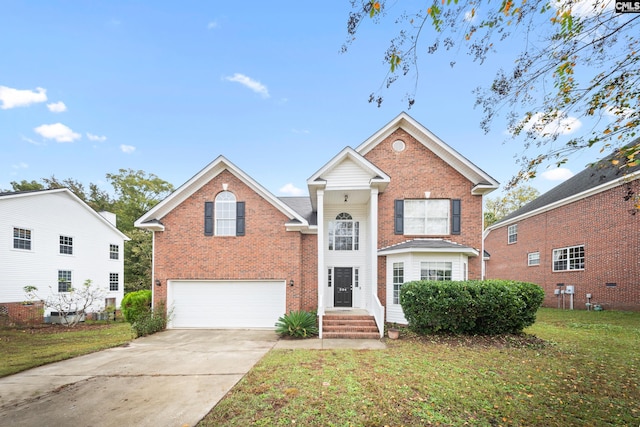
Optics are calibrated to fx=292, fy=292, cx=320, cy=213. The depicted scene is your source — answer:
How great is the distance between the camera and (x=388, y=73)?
3750 millimetres

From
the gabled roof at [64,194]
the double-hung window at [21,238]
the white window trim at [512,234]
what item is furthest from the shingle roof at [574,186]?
the double-hung window at [21,238]

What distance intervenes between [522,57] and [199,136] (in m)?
18.5

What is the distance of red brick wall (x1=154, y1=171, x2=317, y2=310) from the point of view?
39.4 feet

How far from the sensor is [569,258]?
17.4m

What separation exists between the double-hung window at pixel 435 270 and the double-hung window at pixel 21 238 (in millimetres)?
21156

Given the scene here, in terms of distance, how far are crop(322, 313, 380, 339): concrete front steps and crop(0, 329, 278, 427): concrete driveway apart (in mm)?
2287

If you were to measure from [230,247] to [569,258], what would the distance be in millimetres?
19395

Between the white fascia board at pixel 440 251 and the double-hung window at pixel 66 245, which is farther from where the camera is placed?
the double-hung window at pixel 66 245

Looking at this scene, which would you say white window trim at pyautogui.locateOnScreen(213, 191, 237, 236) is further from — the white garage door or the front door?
the front door

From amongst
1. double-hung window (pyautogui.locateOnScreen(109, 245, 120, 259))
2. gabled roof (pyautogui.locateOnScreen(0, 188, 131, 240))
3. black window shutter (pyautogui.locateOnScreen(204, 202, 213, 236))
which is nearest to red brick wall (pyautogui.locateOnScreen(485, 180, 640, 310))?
black window shutter (pyautogui.locateOnScreen(204, 202, 213, 236))

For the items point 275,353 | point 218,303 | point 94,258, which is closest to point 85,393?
point 275,353

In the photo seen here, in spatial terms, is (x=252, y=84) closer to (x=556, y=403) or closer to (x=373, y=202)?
(x=373, y=202)

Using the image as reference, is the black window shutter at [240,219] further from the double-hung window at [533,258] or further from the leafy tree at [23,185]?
the leafy tree at [23,185]

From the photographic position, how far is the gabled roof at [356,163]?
441 inches
